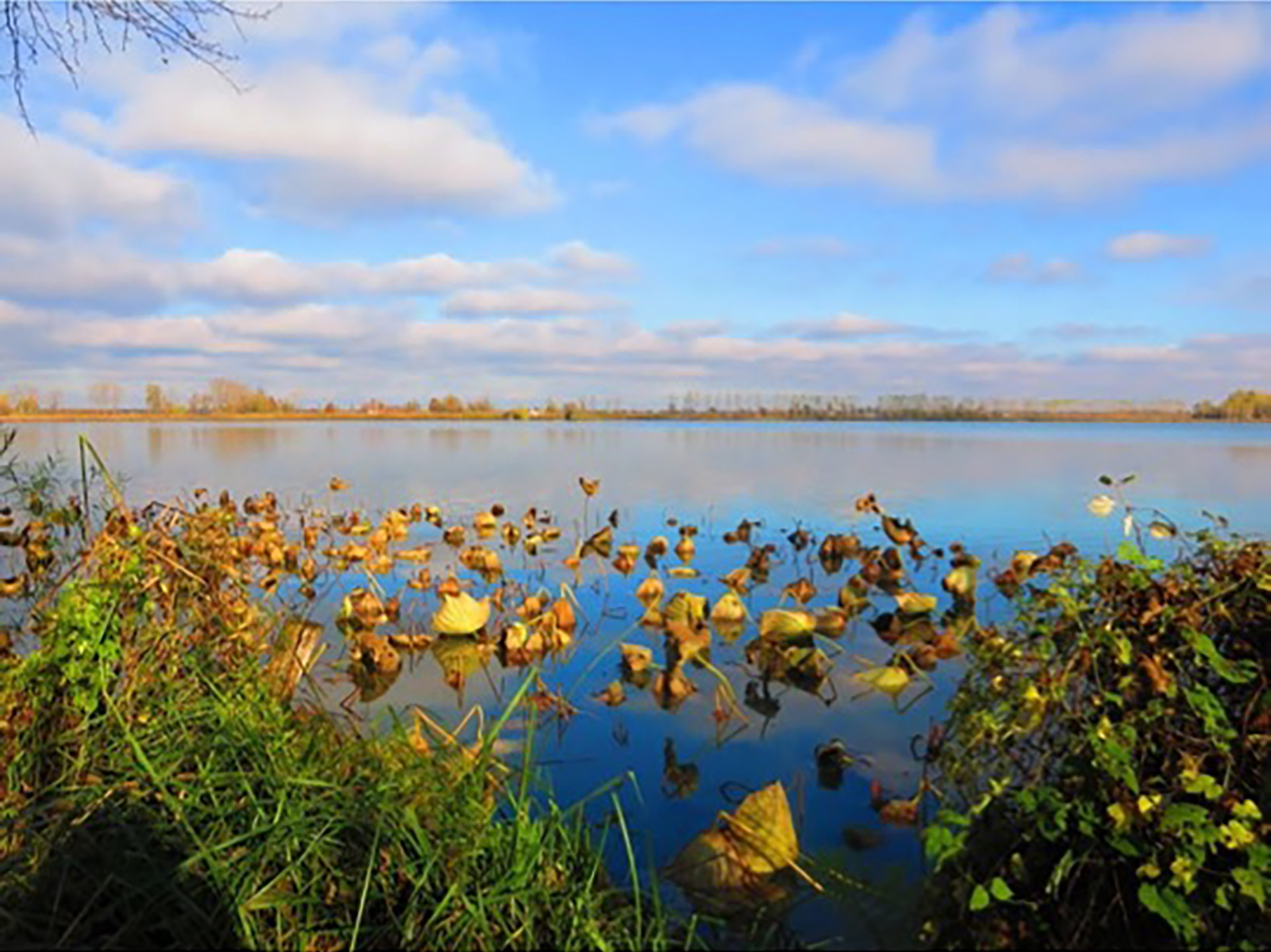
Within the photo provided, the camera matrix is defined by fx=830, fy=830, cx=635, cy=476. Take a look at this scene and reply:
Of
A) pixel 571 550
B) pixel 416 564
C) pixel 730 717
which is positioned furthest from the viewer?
pixel 571 550

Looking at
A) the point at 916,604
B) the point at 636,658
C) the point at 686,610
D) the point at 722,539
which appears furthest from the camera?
the point at 722,539

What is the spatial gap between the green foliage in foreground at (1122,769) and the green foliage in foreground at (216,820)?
1.15m

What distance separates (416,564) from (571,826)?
6.73 meters

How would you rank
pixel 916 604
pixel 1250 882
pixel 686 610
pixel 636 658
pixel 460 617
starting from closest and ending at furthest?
1. pixel 1250 882
2. pixel 636 658
3. pixel 460 617
4. pixel 686 610
5. pixel 916 604

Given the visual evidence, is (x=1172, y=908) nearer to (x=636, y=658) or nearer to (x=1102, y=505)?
(x=1102, y=505)

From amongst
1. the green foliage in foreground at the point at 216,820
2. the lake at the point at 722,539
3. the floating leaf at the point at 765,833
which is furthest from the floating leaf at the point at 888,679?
the green foliage in foreground at the point at 216,820

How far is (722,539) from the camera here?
39.7 ft

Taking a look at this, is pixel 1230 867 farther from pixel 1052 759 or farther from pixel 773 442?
pixel 773 442

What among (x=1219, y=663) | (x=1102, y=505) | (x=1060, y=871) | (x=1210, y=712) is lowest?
(x=1060, y=871)

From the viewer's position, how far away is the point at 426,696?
18.9 ft

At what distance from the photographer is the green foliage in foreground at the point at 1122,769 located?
2426mm

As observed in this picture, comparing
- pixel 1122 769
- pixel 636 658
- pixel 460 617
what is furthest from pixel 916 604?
pixel 1122 769

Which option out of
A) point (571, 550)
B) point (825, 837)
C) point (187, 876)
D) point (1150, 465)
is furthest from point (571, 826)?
point (1150, 465)

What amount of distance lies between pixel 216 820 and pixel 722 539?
31.5 feet
